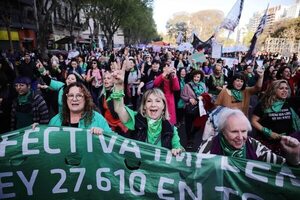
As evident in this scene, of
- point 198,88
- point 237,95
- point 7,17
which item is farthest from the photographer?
point 7,17

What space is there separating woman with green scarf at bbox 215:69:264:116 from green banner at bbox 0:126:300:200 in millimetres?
2438

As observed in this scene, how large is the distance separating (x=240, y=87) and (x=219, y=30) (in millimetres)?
Answer: 4485

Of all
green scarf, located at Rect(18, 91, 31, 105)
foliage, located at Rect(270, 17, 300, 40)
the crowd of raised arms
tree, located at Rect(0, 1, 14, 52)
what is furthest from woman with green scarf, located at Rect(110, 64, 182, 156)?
foliage, located at Rect(270, 17, 300, 40)

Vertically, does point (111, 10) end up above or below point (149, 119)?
above

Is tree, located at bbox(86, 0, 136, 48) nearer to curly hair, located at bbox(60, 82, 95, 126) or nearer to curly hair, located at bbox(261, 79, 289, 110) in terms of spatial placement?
curly hair, located at bbox(261, 79, 289, 110)

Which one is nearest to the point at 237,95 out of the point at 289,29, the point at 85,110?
the point at 85,110

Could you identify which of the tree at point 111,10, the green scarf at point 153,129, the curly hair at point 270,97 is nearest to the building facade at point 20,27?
the tree at point 111,10

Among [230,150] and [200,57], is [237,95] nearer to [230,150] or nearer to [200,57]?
[230,150]

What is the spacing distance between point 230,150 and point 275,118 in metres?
1.42

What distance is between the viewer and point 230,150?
8.30 ft

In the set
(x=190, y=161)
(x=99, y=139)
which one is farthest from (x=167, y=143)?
(x=99, y=139)

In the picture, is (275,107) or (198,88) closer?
(275,107)

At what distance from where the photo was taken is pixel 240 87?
4.76 metres

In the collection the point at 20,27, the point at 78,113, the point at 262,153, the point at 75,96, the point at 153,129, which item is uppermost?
the point at 20,27
